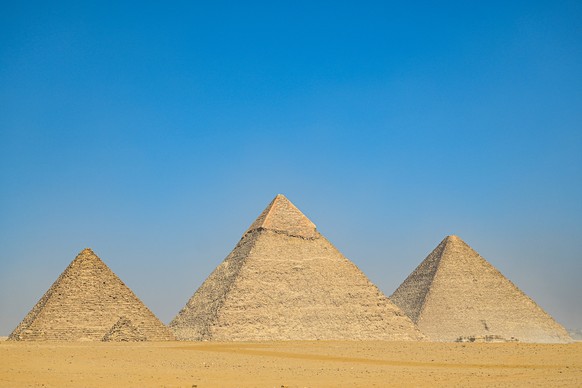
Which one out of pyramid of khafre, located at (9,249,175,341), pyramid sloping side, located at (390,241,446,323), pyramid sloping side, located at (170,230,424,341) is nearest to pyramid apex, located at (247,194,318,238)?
pyramid sloping side, located at (170,230,424,341)

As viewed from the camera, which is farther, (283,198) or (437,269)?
(437,269)

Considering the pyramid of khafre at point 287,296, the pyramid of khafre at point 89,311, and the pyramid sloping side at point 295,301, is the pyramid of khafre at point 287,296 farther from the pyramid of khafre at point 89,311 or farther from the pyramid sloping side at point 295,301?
the pyramid of khafre at point 89,311

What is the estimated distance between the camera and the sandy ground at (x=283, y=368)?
19.1 metres

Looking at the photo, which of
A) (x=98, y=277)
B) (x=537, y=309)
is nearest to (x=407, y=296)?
(x=537, y=309)

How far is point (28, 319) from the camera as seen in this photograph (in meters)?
42.4

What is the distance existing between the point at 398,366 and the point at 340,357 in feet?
16.9

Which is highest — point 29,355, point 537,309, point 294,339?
point 537,309

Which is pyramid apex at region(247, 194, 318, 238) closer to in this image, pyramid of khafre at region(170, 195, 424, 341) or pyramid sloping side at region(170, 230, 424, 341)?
pyramid of khafre at region(170, 195, 424, 341)

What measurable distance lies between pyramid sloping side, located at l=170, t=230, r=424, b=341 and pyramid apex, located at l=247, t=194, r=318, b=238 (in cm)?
52

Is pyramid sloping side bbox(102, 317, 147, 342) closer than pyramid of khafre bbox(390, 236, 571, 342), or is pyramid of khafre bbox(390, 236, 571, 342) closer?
pyramid sloping side bbox(102, 317, 147, 342)

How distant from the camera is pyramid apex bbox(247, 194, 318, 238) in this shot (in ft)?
168

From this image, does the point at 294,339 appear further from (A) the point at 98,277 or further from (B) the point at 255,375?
(B) the point at 255,375

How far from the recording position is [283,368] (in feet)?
78.6

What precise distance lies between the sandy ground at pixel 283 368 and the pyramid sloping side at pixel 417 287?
2334 centimetres
